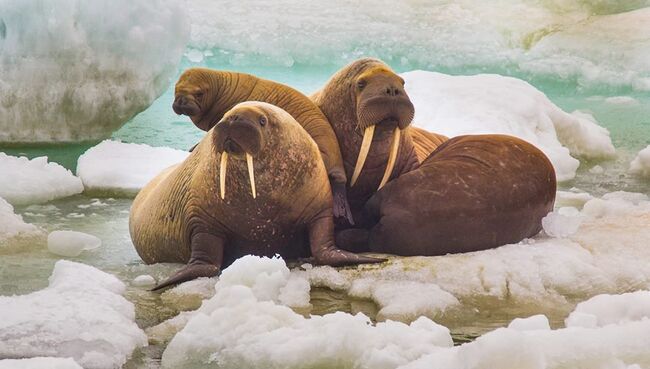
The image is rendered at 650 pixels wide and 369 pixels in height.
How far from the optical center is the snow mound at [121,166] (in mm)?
7102

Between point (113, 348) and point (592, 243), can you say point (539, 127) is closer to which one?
point (592, 243)

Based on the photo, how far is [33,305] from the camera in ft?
11.2

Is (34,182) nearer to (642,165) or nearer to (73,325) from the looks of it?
(73,325)

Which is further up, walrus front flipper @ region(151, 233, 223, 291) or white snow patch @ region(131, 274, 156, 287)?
walrus front flipper @ region(151, 233, 223, 291)

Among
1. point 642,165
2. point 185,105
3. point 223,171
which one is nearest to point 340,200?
point 223,171

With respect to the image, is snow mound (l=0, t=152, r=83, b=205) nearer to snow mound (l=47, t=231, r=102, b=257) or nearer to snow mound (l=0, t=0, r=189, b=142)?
snow mound (l=47, t=231, r=102, b=257)

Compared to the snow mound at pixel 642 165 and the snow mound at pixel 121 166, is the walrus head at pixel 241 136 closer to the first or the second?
the snow mound at pixel 121 166

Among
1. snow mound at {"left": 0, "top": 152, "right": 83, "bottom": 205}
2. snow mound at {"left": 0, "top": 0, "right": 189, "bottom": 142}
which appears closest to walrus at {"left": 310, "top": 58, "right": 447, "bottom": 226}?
snow mound at {"left": 0, "top": 152, "right": 83, "bottom": 205}

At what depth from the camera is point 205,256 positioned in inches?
164

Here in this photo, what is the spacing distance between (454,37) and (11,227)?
9576 mm

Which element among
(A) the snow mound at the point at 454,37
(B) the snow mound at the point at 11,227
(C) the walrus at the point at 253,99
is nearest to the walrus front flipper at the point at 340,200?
(C) the walrus at the point at 253,99

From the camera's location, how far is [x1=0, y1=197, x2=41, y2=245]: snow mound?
5.04 m

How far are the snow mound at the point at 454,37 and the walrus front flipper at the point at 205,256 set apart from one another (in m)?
9.55

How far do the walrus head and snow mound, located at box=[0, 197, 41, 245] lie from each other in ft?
5.03
